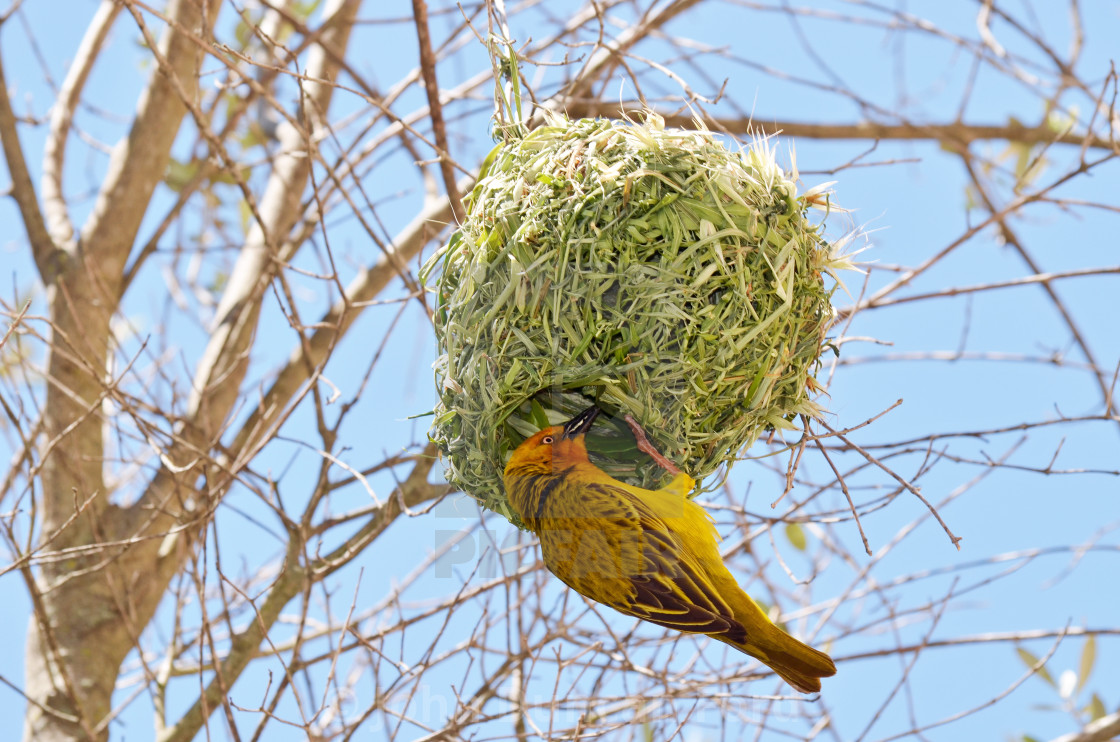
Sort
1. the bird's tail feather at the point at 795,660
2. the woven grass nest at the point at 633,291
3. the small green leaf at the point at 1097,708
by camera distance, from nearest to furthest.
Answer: the bird's tail feather at the point at 795,660
the woven grass nest at the point at 633,291
the small green leaf at the point at 1097,708

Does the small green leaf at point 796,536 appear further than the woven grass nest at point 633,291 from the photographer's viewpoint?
Yes

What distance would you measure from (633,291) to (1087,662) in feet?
9.10

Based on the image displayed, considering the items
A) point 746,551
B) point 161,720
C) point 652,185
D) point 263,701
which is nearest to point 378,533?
point 263,701

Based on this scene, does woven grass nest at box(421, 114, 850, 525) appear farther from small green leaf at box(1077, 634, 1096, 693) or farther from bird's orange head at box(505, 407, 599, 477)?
small green leaf at box(1077, 634, 1096, 693)

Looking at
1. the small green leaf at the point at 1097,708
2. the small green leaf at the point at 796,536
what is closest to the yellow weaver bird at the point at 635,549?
the small green leaf at the point at 796,536

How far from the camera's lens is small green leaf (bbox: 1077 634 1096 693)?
3.31 m

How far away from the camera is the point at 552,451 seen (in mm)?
1598

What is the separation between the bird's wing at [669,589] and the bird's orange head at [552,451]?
0.14 m

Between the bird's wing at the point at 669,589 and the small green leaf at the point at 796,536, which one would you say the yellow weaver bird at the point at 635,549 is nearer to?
the bird's wing at the point at 669,589

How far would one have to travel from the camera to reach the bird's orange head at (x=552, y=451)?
1592 mm

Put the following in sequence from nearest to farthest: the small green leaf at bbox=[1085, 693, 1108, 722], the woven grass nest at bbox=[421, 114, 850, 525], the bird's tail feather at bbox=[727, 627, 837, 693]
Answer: the bird's tail feather at bbox=[727, 627, 837, 693] → the woven grass nest at bbox=[421, 114, 850, 525] → the small green leaf at bbox=[1085, 693, 1108, 722]

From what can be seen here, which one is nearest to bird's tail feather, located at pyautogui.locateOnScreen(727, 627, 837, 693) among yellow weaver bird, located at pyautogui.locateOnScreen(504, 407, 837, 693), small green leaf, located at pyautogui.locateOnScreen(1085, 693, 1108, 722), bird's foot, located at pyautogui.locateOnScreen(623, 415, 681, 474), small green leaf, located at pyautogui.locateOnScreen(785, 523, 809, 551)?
yellow weaver bird, located at pyautogui.locateOnScreen(504, 407, 837, 693)

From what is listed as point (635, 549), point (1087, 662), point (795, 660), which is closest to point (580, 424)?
point (635, 549)

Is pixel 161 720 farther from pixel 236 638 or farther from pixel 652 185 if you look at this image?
pixel 652 185
